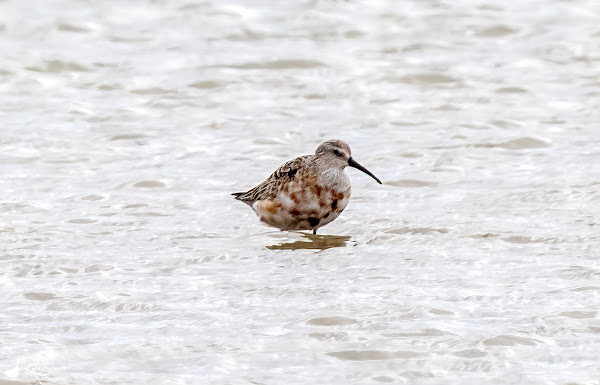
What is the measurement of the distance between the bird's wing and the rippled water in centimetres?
32

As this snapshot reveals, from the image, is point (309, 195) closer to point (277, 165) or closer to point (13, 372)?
point (277, 165)

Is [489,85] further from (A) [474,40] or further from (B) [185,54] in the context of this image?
(B) [185,54]

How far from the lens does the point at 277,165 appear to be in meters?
14.1

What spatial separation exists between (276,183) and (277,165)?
2.39 m

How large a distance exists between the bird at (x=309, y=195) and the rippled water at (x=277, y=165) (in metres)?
0.25

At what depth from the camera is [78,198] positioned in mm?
12516

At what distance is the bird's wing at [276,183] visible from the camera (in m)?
11.6

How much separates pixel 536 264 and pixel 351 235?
2.10 m

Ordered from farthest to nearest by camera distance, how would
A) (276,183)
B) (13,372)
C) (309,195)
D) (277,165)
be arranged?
1. (277,165)
2. (276,183)
3. (309,195)
4. (13,372)

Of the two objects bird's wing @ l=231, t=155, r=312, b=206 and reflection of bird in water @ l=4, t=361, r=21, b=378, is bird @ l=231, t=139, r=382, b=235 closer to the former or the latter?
bird's wing @ l=231, t=155, r=312, b=206

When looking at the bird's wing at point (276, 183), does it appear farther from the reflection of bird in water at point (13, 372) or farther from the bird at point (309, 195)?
the reflection of bird in water at point (13, 372)

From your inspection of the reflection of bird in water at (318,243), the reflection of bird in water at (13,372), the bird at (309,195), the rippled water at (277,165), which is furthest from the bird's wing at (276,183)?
the reflection of bird in water at (13,372)

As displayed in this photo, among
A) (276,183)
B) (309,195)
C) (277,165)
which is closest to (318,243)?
(309,195)

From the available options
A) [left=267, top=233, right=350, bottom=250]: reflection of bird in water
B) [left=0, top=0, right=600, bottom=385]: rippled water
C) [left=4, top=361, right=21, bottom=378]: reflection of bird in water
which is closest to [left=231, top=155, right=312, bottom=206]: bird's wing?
[left=0, top=0, right=600, bottom=385]: rippled water
